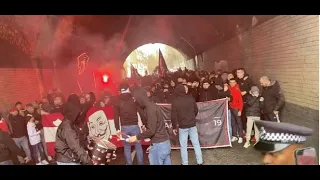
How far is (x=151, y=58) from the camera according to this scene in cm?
800

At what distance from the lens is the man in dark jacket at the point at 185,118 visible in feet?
20.8

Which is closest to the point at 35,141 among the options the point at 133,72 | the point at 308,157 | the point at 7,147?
the point at 7,147

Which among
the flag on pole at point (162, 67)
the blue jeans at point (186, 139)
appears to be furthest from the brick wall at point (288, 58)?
the blue jeans at point (186, 139)

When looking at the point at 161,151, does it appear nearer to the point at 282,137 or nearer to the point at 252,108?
the point at 282,137

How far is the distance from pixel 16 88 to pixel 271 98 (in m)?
5.41

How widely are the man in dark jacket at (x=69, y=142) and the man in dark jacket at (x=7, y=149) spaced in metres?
0.95

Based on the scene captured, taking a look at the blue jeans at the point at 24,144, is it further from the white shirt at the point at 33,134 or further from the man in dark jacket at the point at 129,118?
the man in dark jacket at the point at 129,118

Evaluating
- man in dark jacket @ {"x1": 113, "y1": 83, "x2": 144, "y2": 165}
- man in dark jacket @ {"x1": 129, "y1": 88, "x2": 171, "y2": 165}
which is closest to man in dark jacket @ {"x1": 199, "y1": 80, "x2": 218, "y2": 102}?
man in dark jacket @ {"x1": 113, "y1": 83, "x2": 144, "y2": 165}

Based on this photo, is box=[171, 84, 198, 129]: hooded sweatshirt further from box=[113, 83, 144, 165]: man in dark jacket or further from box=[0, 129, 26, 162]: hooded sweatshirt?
box=[0, 129, 26, 162]: hooded sweatshirt

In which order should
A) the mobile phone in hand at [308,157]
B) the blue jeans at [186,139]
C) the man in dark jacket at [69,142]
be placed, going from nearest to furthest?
the man in dark jacket at [69,142] < the mobile phone in hand at [308,157] < the blue jeans at [186,139]

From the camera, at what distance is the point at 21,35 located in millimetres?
7727
